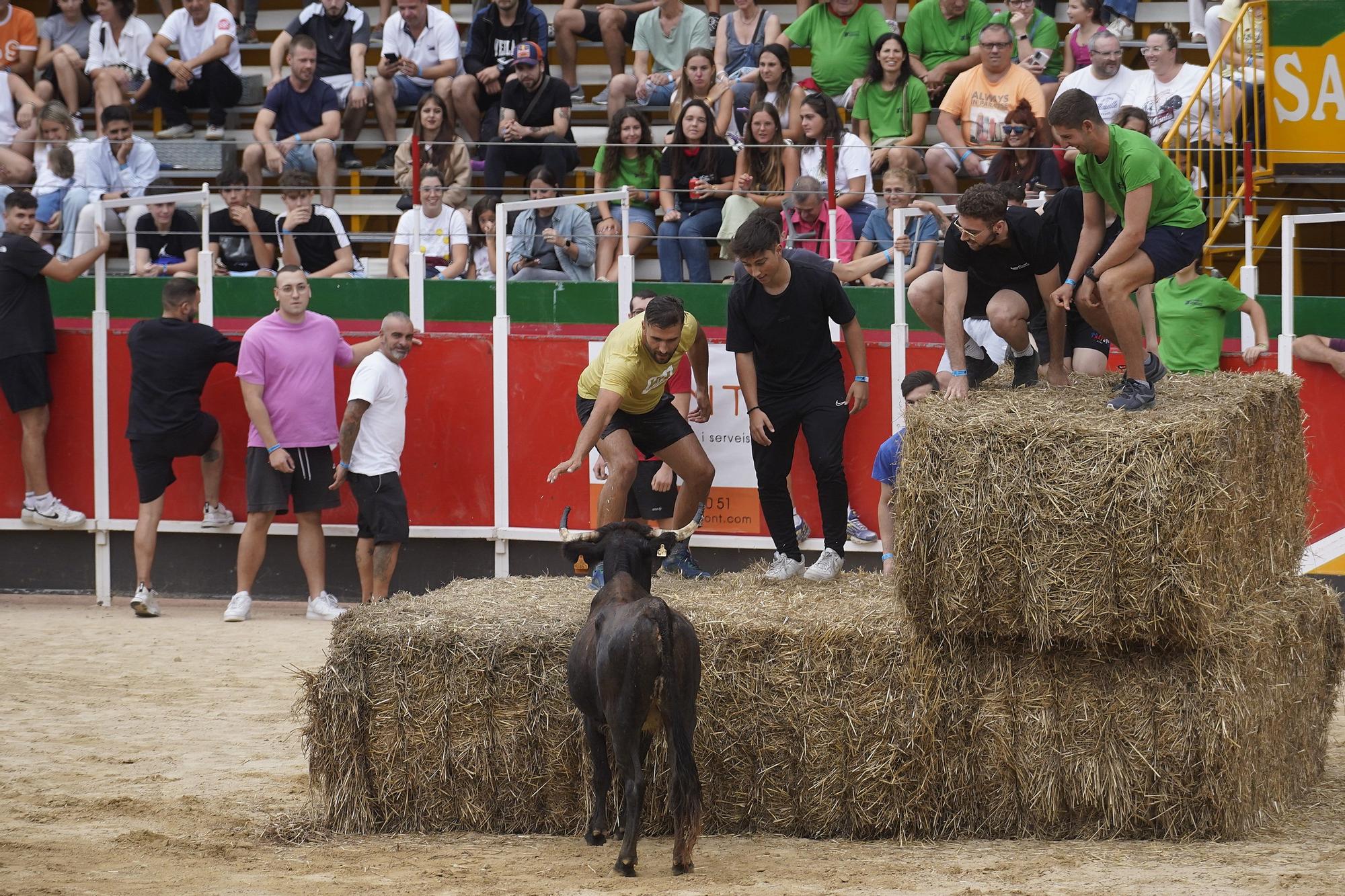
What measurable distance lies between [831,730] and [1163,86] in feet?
23.5

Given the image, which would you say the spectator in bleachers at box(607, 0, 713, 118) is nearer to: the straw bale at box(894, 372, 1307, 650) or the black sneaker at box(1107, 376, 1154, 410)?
the black sneaker at box(1107, 376, 1154, 410)

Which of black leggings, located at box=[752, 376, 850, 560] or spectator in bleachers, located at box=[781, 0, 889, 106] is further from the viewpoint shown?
spectator in bleachers, located at box=[781, 0, 889, 106]

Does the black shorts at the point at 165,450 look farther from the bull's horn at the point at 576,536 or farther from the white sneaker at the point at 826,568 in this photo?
the bull's horn at the point at 576,536

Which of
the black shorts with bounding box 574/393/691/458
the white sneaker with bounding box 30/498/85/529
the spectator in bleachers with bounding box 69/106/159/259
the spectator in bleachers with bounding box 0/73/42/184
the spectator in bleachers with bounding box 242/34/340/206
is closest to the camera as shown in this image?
the black shorts with bounding box 574/393/691/458

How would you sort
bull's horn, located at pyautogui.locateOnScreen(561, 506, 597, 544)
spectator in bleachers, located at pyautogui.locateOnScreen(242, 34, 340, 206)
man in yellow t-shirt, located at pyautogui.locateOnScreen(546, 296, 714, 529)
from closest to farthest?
bull's horn, located at pyautogui.locateOnScreen(561, 506, 597, 544)
man in yellow t-shirt, located at pyautogui.locateOnScreen(546, 296, 714, 529)
spectator in bleachers, located at pyautogui.locateOnScreen(242, 34, 340, 206)

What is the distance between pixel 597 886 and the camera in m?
5.62

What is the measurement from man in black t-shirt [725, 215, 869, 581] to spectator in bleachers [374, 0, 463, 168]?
6994 mm

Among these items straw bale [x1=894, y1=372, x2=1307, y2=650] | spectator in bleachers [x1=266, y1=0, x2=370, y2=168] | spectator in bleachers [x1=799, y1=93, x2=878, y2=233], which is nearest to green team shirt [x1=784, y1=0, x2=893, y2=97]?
spectator in bleachers [x1=799, y1=93, x2=878, y2=233]

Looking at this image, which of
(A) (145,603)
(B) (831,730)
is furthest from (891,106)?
(B) (831,730)

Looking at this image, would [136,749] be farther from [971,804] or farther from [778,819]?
[971,804]

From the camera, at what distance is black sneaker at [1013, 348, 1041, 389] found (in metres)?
7.29

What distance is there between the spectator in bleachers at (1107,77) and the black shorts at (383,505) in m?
5.61

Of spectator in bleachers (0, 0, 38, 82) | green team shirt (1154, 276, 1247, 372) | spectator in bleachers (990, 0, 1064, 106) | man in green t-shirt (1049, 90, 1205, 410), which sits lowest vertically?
green team shirt (1154, 276, 1247, 372)

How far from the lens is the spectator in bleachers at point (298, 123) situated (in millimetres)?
13656
